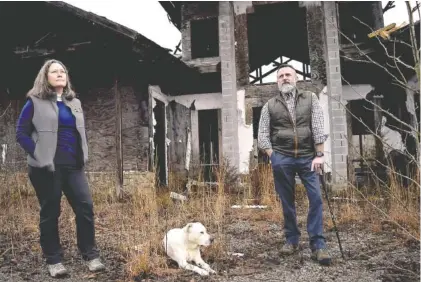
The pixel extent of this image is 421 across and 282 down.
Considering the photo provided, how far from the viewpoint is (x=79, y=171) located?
327cm

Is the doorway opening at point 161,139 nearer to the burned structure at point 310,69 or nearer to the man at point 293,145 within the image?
the burned structure at point 310,69

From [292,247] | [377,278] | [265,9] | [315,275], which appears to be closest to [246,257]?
[292,247]

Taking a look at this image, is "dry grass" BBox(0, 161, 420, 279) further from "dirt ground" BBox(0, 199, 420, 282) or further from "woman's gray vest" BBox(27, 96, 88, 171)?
"woman's gray vest" BBox(27, 96, 88, 171)

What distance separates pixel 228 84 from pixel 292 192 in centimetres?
635

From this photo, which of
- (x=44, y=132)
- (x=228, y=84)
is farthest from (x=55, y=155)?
(x=228, y=84)

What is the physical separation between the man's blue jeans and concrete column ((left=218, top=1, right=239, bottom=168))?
5.68 m

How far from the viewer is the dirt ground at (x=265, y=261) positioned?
10.1 ft

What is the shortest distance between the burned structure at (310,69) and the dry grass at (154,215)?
1.75m

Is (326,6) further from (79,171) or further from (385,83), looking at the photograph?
(79,171)

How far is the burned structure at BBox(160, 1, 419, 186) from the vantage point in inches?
356

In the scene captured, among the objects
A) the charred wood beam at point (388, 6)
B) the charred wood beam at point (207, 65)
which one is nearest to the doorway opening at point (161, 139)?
the charred wood beam at point (207, 65)

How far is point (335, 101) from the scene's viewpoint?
8.91 meters

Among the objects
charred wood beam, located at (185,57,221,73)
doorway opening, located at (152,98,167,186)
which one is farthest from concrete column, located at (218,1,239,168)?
doorway opening, located at (152,98,167,186)

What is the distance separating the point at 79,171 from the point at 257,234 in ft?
7.91
